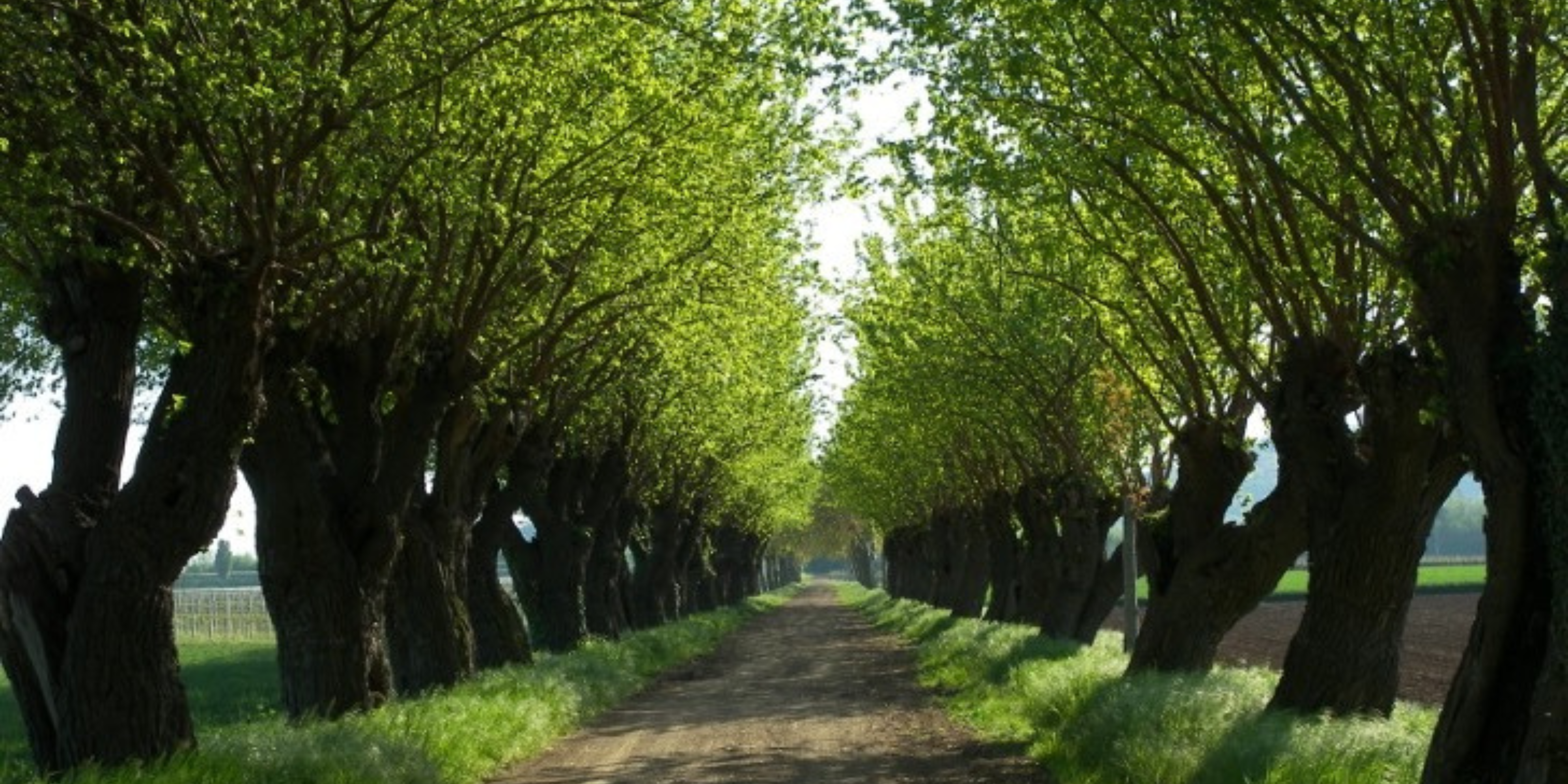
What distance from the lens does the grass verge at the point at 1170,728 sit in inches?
513

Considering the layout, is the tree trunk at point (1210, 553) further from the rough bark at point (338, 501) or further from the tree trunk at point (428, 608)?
the tree trunk at point (428, 608)

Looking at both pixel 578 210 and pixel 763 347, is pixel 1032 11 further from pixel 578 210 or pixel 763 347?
pixel 763 347

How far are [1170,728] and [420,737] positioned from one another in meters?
7.59

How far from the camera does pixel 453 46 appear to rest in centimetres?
1502

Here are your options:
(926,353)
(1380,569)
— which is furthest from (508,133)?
(926,353)

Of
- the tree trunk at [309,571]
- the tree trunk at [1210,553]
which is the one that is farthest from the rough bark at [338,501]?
the tree trunk at [1210,553]

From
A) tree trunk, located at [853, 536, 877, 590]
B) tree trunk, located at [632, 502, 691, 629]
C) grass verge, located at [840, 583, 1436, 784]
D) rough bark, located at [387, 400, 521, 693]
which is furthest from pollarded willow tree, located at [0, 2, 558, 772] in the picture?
tree trunk, located at [853, 536, 877, 590]

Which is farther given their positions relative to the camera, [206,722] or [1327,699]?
[206,722]

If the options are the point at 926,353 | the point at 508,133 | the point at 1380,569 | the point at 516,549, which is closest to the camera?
the point at 1380,569

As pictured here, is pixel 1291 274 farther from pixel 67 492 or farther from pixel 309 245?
pixel 67 492

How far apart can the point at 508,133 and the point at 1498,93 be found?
10.2m

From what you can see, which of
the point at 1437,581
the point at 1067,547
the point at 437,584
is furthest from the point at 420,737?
the point at 1437,581

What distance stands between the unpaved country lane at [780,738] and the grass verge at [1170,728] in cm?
63

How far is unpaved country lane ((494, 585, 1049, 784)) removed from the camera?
18.1 metres
